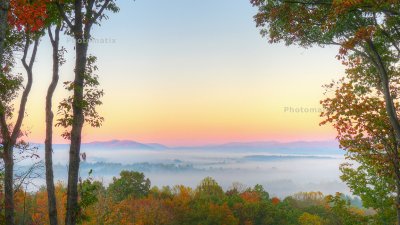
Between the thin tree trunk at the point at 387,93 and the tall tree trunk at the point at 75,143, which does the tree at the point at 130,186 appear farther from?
the thin tree trunk at the point at 387,93

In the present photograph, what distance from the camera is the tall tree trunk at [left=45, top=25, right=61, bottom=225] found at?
13.3 meters

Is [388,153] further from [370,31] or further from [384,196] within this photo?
[370,31]

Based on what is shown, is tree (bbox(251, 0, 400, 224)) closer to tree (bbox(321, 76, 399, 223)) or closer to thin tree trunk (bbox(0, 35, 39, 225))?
tree (bbox(321, 76, 399, 223))

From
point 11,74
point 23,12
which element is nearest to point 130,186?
point 11,74

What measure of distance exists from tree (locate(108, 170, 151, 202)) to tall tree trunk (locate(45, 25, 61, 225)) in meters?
46.3

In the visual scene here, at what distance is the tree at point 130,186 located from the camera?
60250 millimetres

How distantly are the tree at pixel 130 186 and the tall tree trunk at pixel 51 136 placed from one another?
46320 mm

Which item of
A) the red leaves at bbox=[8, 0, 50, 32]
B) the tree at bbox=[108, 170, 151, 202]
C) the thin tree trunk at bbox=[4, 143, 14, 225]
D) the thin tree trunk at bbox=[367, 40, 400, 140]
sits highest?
the red leaves at bbox=[8, 0, 50, 32]

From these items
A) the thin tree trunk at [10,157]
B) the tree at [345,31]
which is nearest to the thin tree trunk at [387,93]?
the tree at [345,31]

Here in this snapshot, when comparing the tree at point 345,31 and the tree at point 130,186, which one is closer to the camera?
the tree at point 345,31

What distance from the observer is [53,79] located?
1504cm

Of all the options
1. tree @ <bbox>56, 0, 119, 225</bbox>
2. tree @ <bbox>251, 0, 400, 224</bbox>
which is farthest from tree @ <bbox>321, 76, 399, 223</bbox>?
tree @ <bbox>56, 0, 119, 225</bbox>

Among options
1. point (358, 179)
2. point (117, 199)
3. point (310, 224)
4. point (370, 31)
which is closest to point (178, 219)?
point (117, 199)

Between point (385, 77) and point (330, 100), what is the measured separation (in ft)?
9.05
